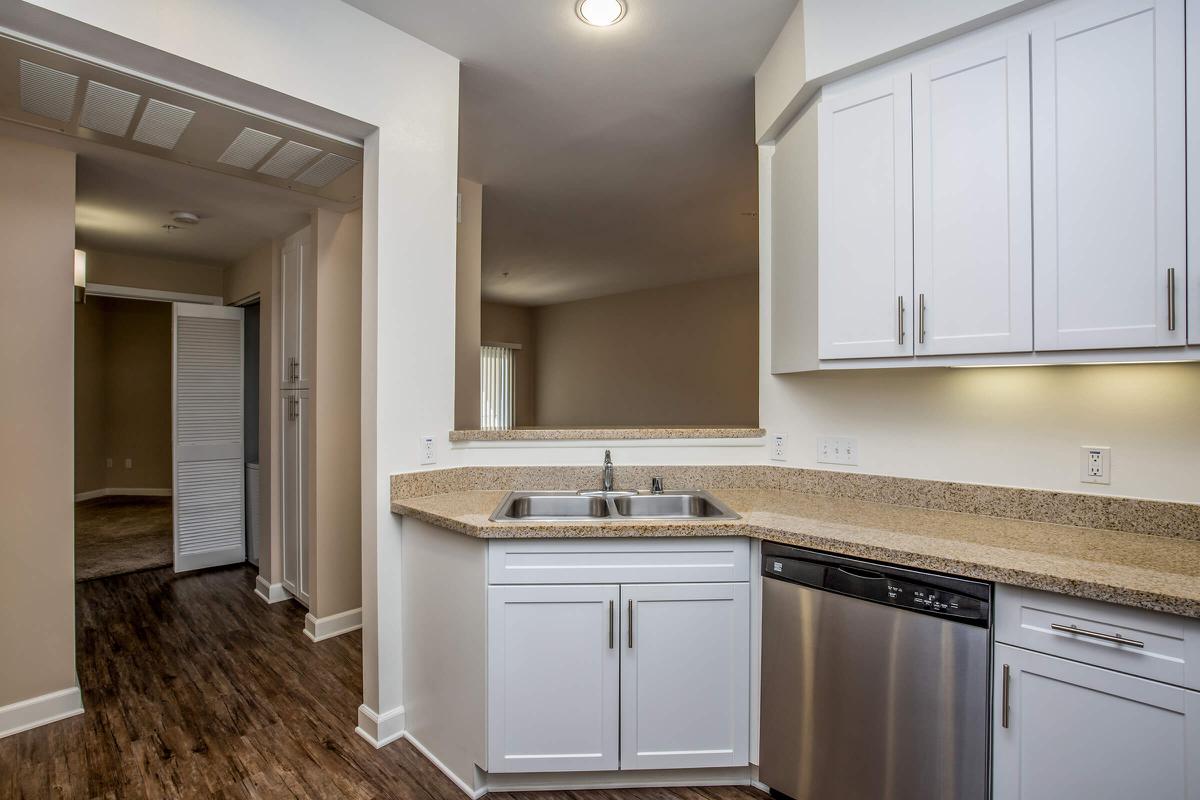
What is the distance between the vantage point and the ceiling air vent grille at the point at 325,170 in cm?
234

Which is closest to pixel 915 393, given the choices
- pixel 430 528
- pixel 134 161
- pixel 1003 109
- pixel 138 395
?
pixel 1003 109

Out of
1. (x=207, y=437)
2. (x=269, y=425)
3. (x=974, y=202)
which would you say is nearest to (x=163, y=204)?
(x=269, y=425)

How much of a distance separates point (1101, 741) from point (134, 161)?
4.14 m

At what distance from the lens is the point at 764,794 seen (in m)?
1.83

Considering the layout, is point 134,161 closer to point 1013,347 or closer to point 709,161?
point 709,161

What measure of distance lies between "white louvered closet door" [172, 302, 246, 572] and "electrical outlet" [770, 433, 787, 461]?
4081 mm

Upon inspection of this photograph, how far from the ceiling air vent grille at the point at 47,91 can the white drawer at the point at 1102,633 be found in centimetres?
296

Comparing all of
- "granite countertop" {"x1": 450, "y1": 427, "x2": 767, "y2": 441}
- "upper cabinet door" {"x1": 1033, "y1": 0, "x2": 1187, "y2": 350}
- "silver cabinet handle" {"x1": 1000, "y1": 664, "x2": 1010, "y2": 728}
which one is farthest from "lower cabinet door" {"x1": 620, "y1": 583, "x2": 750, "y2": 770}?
"upper cabinet door" {"x1": 1033, "y1": 0, "x2": 1187, "y2": 350}

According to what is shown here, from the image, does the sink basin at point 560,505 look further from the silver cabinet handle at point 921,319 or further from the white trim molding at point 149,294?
the white trim molding at point 149,294

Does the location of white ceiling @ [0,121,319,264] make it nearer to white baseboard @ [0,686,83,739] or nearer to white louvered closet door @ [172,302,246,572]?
white louvered closet door @ [172,302,246,572]

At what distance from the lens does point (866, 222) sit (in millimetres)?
1888

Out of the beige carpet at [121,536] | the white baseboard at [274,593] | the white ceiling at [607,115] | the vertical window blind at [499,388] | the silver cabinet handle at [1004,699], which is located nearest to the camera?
the silver cabinet handle at [1004,699]

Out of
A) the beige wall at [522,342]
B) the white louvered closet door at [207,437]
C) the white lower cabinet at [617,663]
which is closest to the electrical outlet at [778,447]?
the white lower cabinet at [617,663]

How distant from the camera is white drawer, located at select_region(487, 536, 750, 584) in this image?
1.79 metres
